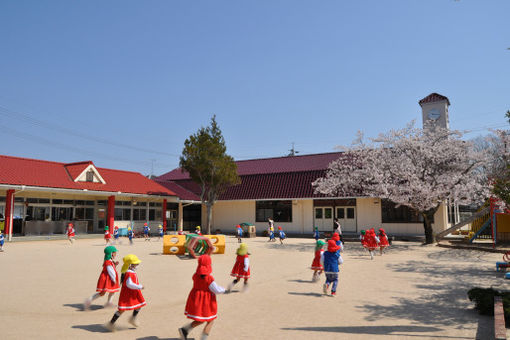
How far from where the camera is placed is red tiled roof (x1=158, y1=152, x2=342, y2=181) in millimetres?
32081

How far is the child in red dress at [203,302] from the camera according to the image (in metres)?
5.48

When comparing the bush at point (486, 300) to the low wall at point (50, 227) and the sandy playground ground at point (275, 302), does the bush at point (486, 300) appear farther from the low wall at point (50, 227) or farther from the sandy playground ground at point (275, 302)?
the low wall at point (50, 227)

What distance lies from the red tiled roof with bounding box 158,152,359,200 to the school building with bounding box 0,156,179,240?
4077 mm

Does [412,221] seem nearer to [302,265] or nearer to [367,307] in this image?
[302,265]

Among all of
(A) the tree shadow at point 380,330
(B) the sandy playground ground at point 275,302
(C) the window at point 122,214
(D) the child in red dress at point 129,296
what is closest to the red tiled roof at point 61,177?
(C) the window at point 122,214

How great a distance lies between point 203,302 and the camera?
219 inches

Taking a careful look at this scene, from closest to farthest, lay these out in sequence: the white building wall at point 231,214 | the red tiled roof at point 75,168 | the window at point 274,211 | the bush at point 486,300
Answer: the bush at point 486,300 → the red tiled roof at point 75,168 → the window at point 274,211 → the white building wall at point 231,214

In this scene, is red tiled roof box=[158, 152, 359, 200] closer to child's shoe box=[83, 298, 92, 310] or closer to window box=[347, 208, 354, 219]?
window box=[347, 208, 354, 219]

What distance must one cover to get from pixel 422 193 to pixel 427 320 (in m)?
14.0

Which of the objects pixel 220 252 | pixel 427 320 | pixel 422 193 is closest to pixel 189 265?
pixel 220 252

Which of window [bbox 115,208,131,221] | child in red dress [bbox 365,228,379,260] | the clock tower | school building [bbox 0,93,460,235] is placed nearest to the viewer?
child in red dress [bbox 365,228,379,260]

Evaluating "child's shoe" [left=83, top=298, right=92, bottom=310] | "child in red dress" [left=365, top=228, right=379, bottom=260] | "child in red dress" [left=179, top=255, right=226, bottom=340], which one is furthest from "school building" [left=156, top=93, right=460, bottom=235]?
"child in red dress" [left=179, top=255, right=226, bottom=340]

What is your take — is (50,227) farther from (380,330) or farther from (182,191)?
(380,330)

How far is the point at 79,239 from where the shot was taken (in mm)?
25516
